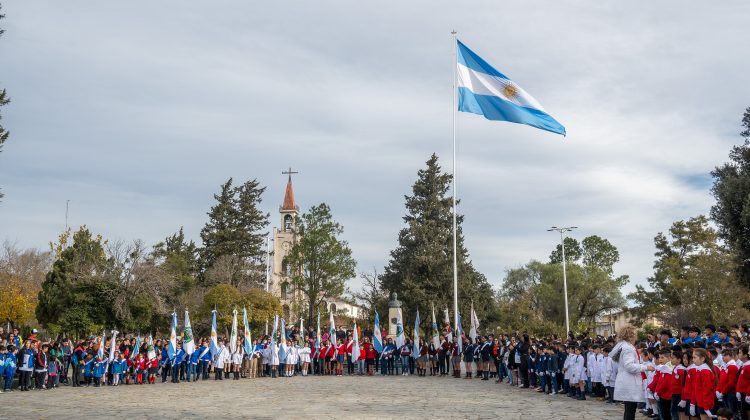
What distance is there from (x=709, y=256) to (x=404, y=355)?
26.0m

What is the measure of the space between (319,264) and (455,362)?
30.1 m

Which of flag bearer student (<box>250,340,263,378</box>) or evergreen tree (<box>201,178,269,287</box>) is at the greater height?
evergreen tree (<box>201,178,269,287</box>)

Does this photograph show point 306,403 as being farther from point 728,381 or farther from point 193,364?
point 193,364

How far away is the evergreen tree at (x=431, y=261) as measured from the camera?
50.2 meters

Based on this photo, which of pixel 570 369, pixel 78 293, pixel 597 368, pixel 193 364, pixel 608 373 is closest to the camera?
pixel 608 373

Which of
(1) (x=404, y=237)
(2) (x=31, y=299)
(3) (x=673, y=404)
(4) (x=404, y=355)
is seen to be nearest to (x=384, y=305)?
(1) (x=404, y=237)

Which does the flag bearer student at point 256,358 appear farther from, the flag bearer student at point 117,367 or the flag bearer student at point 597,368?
the flag bearer student at point 597,368

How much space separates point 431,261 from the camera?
50.4 meters

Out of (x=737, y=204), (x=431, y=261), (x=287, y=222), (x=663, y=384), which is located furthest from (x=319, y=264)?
(x=663, y=384)

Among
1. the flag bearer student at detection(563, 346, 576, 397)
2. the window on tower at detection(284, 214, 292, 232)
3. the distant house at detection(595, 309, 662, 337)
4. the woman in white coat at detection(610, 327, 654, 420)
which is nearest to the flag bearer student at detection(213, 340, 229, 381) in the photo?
the flag bearer student at detection(563, 346, 576, 397)

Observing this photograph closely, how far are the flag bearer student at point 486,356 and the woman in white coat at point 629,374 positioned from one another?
1738 cm

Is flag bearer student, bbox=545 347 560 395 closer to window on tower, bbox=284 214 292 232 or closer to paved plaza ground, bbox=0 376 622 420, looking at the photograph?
paved plaza ground, bbox=0 376 622 420

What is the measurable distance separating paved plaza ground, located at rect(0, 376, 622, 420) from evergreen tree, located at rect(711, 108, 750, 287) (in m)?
10.1

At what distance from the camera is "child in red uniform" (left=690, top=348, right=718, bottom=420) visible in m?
9.70
